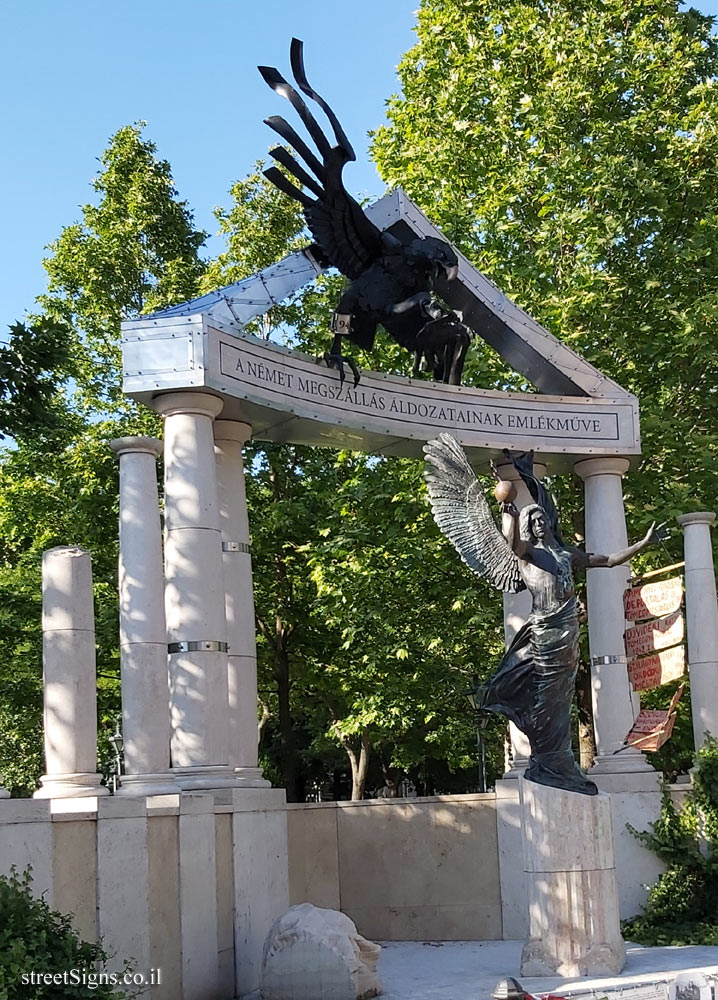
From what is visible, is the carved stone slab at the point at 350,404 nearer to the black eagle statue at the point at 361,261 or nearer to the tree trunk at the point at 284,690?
the black eagle statue at the point at 361,261

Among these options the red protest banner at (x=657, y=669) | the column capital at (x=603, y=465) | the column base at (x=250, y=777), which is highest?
the column capital at (x=603, y=465)

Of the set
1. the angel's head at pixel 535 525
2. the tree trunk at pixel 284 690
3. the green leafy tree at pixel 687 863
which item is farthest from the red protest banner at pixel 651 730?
the tree trunk at pixel 284 690

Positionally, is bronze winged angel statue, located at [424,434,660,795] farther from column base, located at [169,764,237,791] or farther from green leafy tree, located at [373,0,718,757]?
green leafy tree, located at [373,0,718,757]

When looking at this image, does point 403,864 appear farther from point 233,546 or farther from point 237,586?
point 233,546

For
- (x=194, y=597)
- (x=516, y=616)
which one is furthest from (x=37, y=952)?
(x=516, y=616)

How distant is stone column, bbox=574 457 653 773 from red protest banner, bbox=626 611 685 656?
0.19 meters

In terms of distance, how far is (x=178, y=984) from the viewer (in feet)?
38.9

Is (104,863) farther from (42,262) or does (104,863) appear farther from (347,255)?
(42,262)

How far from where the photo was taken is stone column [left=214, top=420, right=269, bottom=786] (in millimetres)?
15523

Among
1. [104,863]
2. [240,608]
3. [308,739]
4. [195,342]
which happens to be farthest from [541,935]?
[308,739]

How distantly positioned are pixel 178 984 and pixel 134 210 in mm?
20537

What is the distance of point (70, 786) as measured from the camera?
41.4ft

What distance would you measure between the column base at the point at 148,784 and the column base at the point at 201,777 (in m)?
0.25

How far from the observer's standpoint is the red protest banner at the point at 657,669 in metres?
16.5
